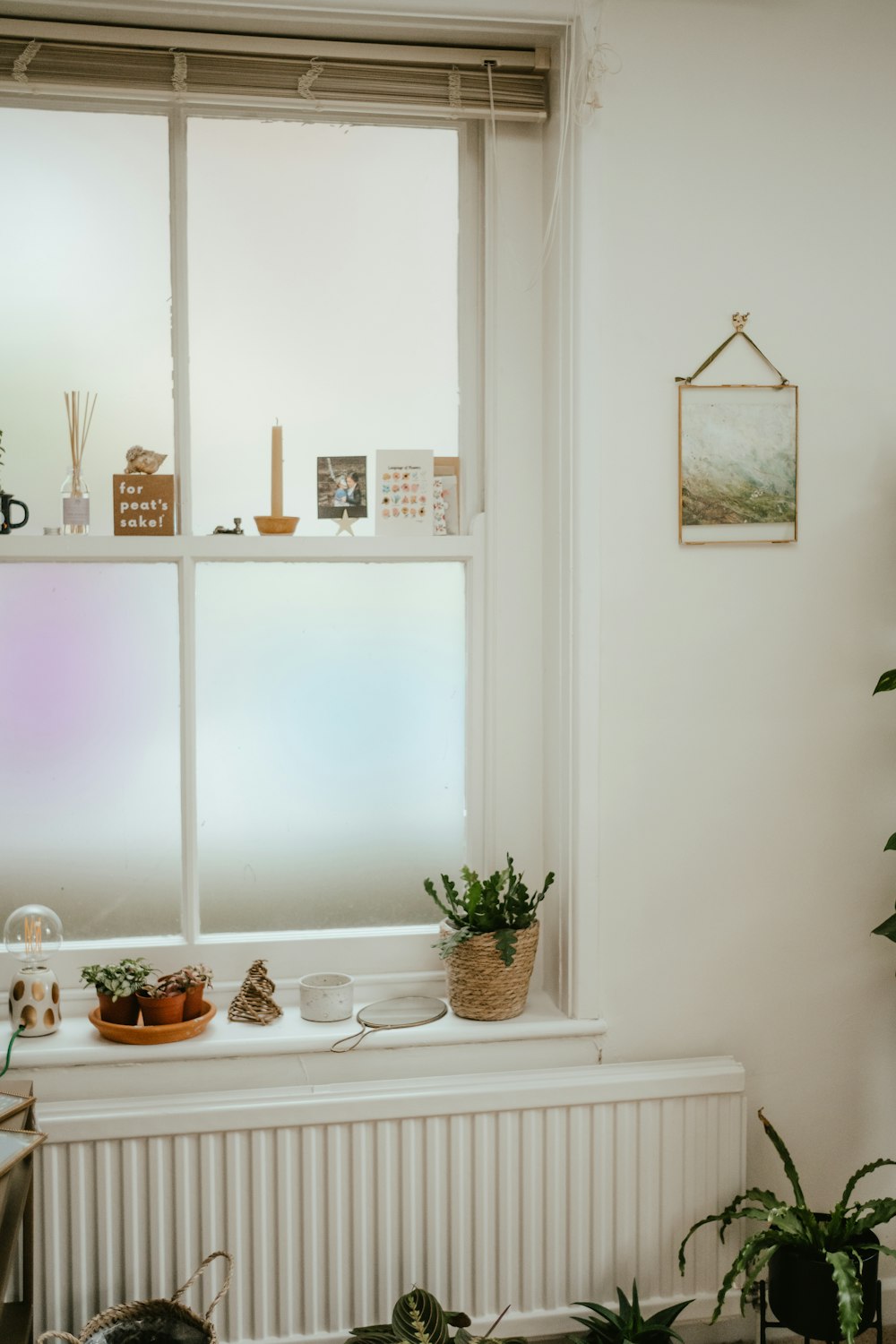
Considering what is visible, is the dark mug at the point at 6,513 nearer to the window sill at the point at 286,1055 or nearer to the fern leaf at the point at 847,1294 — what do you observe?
the window sill at the point at 286,1055

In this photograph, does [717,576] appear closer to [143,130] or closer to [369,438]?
[369,438]

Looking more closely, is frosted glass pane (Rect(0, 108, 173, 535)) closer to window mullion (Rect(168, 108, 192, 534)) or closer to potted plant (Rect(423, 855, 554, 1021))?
window mullion (Rect(168, 108, 192, 534))

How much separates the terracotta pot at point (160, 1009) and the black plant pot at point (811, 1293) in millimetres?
1115

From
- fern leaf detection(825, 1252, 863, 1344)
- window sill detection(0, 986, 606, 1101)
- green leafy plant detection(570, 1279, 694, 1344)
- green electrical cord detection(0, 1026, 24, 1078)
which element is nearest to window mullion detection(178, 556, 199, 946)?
window sill detection(0, 986, 606, 1101)

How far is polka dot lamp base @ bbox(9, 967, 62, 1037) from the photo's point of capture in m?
1.87

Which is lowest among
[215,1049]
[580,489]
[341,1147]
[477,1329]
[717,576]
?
[477,1329]

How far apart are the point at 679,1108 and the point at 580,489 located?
1.14 m

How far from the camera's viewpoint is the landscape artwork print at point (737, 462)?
1992mm

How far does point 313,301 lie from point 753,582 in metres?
1.02

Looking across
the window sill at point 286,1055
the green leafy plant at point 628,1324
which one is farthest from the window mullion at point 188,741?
the green leafy plant at point 628,1324

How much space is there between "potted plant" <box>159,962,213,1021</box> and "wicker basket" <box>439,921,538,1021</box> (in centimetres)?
44

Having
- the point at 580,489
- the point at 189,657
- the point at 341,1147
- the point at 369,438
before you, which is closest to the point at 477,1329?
the point at 341,1147

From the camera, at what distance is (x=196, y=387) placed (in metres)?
2.06

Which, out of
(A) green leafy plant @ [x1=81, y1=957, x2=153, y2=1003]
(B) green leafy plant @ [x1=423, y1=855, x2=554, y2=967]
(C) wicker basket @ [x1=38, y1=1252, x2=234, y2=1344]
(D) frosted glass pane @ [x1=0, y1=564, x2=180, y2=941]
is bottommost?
(C) wicker basket @ [x1=38, y1=1252, x2=234, y2=1344]
